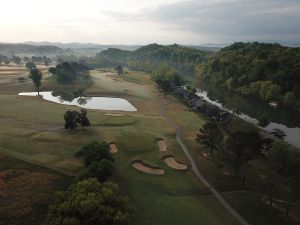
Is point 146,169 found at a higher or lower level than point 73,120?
lower

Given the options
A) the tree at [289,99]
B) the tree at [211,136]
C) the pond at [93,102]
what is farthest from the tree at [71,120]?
the tree at [289,99]

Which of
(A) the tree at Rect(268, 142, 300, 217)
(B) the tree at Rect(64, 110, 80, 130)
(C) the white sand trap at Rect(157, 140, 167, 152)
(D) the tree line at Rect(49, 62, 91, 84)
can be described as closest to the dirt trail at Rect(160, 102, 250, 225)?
(C) the white sand trap at Rect(157, 140, 167, 152)

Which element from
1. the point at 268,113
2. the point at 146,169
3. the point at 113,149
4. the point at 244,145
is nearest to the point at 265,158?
the point at 244,145

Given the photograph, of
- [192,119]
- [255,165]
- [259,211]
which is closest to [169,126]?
[192,119]

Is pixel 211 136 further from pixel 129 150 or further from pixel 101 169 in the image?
pixel 101 169

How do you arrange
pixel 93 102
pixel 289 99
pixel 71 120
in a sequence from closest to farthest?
1. pixel 71 120
2. pixel 289 99
3. pixel 93 102

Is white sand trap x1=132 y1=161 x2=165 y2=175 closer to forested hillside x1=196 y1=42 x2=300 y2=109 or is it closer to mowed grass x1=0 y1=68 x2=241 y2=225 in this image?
mowed grass x1=0 y1=68 x2=241 y2=225

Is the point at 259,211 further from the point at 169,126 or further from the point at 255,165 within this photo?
the point at 169,126
